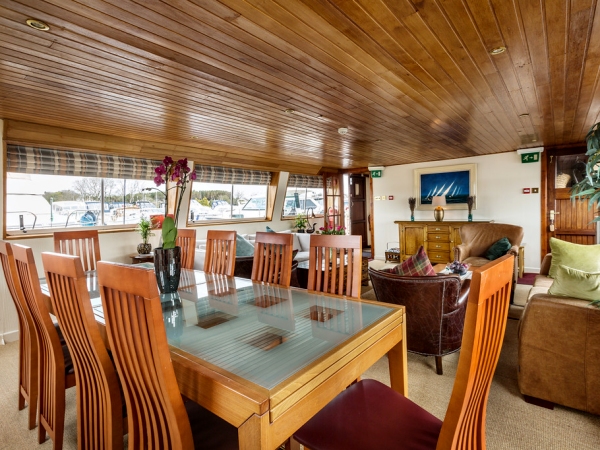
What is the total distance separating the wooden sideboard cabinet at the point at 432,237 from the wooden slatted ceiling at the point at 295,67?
2.54 meters

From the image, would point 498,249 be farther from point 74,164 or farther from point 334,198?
point 74,164

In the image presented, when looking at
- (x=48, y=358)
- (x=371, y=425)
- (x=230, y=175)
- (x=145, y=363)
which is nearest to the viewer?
(x=145, y=363)

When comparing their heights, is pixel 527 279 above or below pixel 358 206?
below

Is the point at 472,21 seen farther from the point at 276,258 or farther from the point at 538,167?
the point at 538,167

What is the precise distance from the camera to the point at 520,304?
4141 mm

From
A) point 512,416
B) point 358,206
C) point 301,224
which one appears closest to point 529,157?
point 358,206

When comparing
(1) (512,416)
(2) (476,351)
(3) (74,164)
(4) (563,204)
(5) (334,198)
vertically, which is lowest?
(1) (512,416)

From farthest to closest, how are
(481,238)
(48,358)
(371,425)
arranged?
1. (481,238)
2. (48,358)
3. (371,425)

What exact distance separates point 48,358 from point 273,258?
1.40m

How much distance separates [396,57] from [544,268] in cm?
294

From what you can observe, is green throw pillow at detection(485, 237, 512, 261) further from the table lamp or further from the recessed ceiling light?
the recessed ceiling light

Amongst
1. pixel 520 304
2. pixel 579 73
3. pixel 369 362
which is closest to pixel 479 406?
pixel 369 362

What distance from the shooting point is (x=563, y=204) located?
5988 millimetres

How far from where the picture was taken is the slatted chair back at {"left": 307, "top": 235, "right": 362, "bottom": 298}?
1.93 meters
